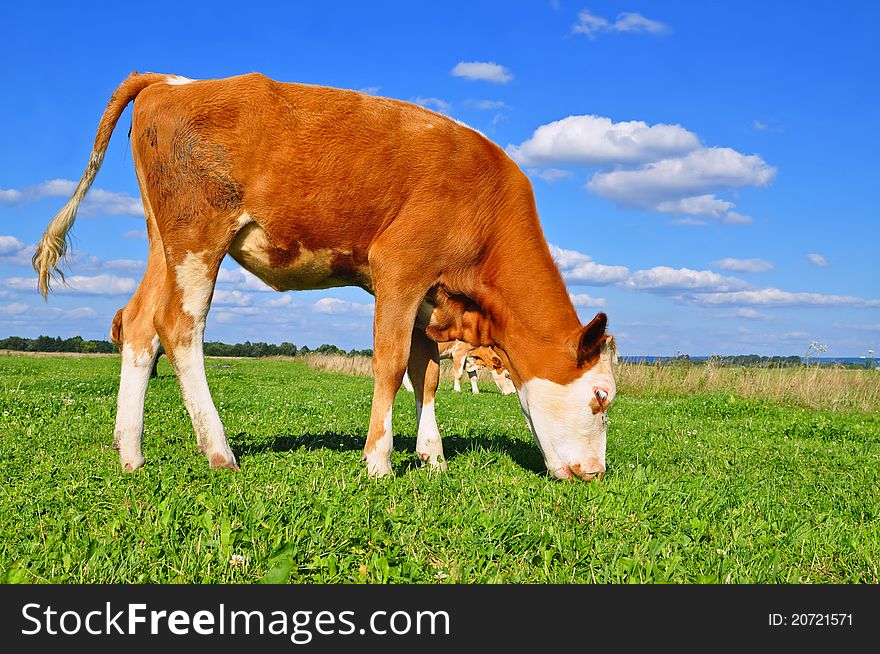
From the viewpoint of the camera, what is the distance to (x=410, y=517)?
177 inches

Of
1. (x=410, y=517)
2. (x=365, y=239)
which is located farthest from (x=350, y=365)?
(x=410, y=517)

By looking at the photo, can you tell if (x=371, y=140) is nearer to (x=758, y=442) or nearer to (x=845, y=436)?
(x=758, y=442)

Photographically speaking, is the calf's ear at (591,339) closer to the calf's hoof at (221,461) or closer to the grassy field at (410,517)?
the grassy field at (410,517)

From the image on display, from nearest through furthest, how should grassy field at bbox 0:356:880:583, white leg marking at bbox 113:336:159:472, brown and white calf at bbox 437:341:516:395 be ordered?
1. grassy field at bbox 0:356:880:583
2. white leg marking at bbox 113:336:159:472
3. brown and white calf at bbox 437:341:516:395

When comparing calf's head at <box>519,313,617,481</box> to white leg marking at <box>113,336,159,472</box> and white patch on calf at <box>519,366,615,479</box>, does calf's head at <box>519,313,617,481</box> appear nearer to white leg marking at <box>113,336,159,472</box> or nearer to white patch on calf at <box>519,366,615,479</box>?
white patch on calf at <box>519,366,615,479</box>

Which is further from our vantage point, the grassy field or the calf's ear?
the calf's ear

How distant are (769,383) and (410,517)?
1877cm

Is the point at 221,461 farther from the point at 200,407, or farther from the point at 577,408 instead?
the point at 577,408

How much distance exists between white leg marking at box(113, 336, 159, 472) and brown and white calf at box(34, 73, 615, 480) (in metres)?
0.02

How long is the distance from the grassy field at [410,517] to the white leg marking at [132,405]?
0.66 ft

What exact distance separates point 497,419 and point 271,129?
26.4ft

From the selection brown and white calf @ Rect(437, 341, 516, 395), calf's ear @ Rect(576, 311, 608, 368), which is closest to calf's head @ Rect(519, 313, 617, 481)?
calf's ear @ Rect(576, 311, 608, 368)

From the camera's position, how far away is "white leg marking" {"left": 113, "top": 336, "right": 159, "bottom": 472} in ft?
21.1

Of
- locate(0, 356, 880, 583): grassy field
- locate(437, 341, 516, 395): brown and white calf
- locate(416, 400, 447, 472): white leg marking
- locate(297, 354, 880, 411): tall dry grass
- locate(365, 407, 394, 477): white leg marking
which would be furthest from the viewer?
locate(437, 341, 516, 395): brown and white calf
